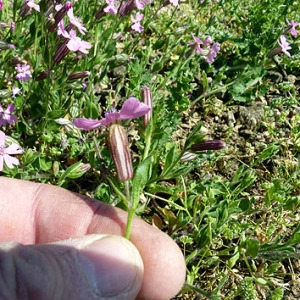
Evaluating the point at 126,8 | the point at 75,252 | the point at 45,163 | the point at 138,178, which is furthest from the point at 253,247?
the point at 126,8

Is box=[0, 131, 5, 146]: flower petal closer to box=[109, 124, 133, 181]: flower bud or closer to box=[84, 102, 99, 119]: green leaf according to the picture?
box=[84, 102, 99, 119]: green leaf

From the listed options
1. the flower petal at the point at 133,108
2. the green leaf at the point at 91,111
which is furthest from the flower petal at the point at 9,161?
the flower petal at the point at 133,108

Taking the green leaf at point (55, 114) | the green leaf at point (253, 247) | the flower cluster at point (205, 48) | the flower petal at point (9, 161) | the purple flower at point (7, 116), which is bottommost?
the green leaf at point (253, 247)

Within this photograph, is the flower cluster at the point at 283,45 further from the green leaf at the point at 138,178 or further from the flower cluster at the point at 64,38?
the green leaf at the point at 138,178

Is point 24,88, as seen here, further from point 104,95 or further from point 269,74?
point 269,74

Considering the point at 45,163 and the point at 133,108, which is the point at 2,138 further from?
the point at 133,108

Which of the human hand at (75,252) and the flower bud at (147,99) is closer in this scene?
the human hand at (75,252)

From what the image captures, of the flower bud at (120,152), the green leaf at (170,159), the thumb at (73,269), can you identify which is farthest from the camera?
the green leaf at (170,159)

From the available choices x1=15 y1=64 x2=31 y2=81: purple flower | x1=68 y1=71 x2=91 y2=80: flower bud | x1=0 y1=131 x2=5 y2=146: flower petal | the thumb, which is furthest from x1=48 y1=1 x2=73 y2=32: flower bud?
the thumb
